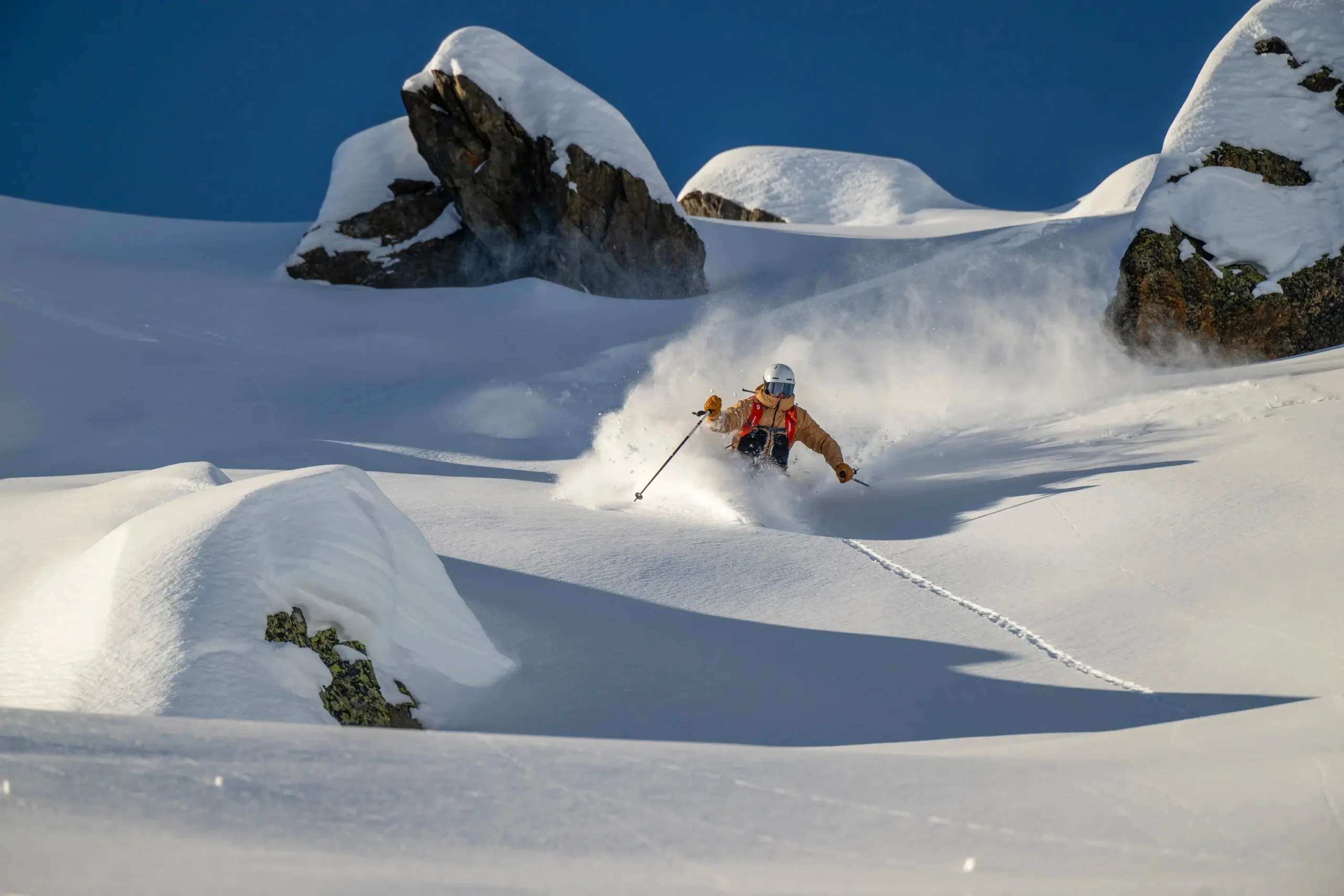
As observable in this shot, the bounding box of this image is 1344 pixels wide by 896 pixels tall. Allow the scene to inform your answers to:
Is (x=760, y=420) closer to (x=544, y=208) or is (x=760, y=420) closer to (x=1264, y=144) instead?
(x=1264, y=144)

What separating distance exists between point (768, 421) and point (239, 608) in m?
6.03

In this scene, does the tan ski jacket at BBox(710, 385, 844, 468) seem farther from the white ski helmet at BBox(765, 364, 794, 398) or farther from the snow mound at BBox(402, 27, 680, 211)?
the snow mound at BBox(402, 27, 680, 211)

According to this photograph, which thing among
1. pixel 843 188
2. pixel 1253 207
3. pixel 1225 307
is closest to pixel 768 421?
pixel 1225 307

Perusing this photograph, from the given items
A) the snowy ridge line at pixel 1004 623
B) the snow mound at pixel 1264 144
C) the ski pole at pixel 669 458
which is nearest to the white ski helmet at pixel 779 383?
the ski pole at pixel 669 458

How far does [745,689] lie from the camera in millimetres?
4340

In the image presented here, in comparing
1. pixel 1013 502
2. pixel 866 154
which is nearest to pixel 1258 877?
pixel 1013 502

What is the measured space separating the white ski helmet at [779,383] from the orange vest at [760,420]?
0.16 meters

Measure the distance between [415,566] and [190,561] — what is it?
1156 millimetres

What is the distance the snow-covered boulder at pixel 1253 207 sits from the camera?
450 inches

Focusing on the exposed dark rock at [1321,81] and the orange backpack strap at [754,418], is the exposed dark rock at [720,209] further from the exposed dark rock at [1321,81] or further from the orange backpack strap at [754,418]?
the orange backpack strap at [754,418]

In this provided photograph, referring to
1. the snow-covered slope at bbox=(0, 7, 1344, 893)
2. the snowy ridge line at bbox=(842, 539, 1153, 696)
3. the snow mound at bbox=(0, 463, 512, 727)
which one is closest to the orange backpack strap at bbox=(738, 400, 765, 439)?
the snow-covered slope at bbox=(0, 7, 1344, 893)

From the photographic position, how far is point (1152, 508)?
6059mm

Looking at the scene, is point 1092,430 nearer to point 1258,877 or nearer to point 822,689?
point 822,689

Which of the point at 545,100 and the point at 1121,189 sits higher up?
the point at 1121,189
